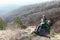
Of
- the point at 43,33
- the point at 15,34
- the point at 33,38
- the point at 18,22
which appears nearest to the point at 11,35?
the point at 15,34

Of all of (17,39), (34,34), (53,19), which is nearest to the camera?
(17,39)

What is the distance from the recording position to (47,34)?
12227 millimetres

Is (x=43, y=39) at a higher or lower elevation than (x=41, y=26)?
lower

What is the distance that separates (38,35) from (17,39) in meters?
1.56

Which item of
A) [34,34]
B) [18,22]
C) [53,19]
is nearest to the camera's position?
[34,34]

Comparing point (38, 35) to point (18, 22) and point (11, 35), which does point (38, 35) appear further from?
point (18, 22)

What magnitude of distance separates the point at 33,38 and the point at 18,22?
433 inches

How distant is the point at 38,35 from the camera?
11.9 meters

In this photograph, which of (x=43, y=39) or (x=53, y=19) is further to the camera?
(x=53, y=19)

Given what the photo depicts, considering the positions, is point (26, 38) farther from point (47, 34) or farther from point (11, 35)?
point (47, 34)

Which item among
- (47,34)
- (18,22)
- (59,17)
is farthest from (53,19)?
(47,34)

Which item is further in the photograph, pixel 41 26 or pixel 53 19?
pixel 53 19

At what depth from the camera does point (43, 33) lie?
12078mm

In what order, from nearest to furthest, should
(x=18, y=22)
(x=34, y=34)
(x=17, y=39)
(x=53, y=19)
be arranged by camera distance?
(x=17, y=39), (x=34, y=34), (x=18, y=22), (x=53, y=19)
